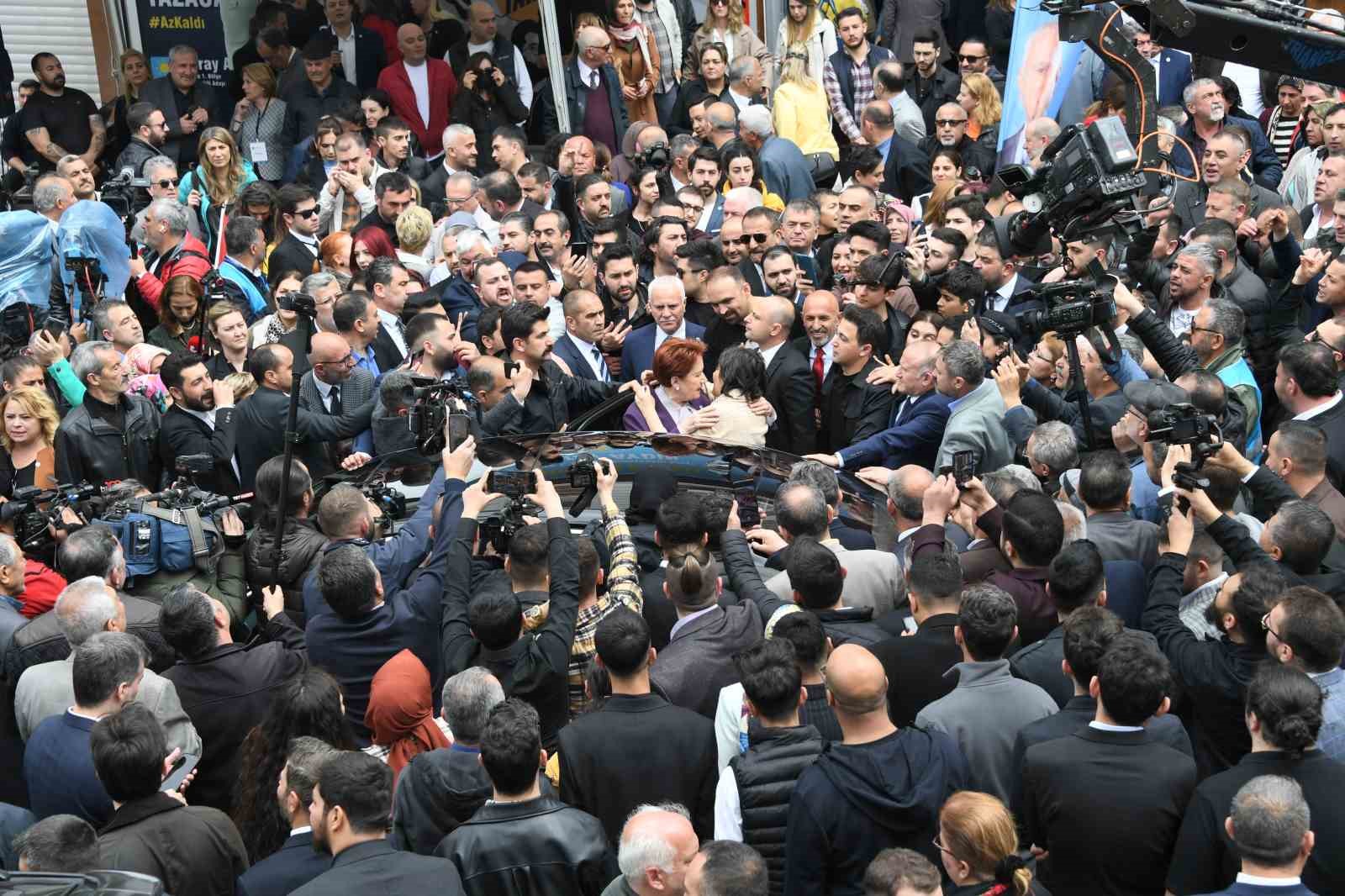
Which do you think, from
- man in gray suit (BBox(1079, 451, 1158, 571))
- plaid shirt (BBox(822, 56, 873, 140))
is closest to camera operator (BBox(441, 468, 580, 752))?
man in gray suit (BBox(1079, 451, 1158, 571))

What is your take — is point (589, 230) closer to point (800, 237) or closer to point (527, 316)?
point (800, 237)

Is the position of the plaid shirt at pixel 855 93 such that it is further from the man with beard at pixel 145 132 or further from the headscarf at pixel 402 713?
the headscarf at pixel 402 713

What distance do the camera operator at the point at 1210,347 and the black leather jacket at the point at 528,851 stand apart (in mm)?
4359

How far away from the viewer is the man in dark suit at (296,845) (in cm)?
499

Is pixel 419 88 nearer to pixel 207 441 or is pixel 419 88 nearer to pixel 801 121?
pixel 801 121

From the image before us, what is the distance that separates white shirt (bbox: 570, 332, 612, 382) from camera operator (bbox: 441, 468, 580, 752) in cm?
382

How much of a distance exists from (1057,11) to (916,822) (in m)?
3.59

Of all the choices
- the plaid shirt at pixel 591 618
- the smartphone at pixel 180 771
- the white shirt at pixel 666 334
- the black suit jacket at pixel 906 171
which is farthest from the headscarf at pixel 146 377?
the black suit jacket at pixel 906 171

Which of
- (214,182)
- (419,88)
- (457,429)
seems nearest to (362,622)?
(457,429)

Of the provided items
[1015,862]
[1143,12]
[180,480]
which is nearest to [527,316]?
[180,480]

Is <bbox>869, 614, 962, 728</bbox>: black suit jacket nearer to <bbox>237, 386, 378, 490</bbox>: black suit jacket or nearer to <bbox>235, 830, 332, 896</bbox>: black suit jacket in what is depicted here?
<bbox>235, 830, 332, 896</bbox>: black suit jacket

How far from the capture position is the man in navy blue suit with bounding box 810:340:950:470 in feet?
28.8

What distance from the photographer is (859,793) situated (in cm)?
505

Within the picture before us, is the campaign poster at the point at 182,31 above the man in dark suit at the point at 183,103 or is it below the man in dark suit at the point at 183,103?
above
